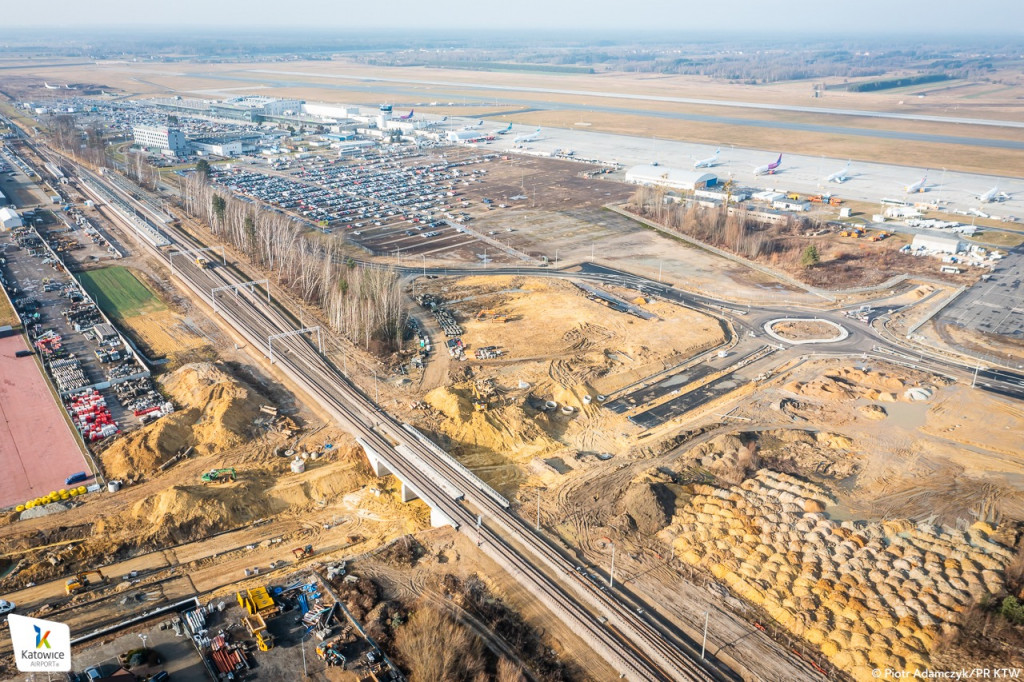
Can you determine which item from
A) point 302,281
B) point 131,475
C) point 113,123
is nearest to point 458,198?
point 302,281

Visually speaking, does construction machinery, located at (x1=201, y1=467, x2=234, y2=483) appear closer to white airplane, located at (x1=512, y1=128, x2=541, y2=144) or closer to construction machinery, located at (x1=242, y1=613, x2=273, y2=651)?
construction machinery, located at (x1=242, y1=613, x2=273, y2=651)

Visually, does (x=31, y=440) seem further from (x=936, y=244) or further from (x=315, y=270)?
(x=936, y=244)

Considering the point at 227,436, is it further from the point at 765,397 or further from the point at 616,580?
the point at 765,397

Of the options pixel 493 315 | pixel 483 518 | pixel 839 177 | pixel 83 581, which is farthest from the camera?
pixel 839 177

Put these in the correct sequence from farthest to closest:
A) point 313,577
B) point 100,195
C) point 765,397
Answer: point 100,195
point 765,397
point 313,577

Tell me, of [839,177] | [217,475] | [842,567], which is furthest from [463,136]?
[842,567]

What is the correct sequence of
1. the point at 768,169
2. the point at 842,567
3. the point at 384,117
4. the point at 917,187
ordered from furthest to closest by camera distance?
the point at 384,117
the point at 768,169
the point at 917,187
the point at 842,567
